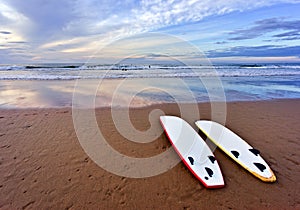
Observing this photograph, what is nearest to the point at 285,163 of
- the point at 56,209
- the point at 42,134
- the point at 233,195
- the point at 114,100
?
the point at 233,195

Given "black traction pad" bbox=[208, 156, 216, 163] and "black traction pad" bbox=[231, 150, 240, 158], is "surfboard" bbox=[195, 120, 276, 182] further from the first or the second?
"black traction pad" bbox=[208, 156, 216, 163]

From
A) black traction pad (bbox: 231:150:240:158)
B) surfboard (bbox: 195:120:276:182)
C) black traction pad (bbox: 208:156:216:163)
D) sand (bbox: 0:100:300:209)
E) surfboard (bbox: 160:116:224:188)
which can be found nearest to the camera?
sand (bbox: 0:100:300:209)

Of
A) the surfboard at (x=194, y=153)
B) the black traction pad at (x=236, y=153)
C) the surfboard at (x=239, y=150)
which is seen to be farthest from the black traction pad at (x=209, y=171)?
the black traction pad at (x=236, y=153)

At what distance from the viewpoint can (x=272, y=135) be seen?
4.36 meters

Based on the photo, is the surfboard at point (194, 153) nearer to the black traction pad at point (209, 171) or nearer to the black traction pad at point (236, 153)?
the black traction pad at point (209, 171)

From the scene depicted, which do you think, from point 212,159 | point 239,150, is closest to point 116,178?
point 212,159

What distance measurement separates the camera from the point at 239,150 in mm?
3637

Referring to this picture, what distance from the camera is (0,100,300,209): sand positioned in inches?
97.0

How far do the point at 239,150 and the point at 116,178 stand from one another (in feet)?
8.31

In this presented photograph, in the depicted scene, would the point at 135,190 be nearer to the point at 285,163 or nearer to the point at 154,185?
the point at 154,185

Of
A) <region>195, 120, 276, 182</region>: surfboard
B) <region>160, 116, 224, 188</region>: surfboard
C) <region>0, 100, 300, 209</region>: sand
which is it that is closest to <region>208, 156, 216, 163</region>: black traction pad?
<region>160, 116, 224, 188</region>: surfboard

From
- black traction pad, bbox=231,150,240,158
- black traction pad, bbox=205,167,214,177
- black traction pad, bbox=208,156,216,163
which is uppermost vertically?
black traction pad, bbox=205,167,214,177

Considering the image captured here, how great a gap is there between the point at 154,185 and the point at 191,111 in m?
3.80

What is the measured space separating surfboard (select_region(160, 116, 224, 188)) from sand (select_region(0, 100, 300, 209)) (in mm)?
126
